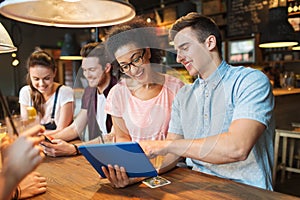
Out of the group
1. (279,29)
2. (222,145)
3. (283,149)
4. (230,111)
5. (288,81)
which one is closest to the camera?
(222,145)

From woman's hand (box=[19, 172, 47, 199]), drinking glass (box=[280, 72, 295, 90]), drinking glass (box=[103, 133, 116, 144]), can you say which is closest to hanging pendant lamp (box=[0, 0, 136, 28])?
drinking glass (box=[103, 133, 116, 144])

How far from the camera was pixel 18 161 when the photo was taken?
0.63 m

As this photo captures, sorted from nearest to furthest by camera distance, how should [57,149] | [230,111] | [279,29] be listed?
[230,111] → [57,149] → [279,29]

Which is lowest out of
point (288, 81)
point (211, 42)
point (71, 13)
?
point (288, 81)

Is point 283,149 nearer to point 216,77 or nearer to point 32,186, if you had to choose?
point 216,77

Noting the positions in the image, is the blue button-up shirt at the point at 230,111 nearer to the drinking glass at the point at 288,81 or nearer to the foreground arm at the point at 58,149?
the foreground arm at the point at 58,149

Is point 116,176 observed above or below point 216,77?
below

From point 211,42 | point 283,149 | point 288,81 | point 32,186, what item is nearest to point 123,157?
point 32,186

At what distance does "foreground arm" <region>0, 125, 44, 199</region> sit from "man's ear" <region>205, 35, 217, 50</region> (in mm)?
945

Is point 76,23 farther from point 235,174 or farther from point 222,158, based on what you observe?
point 235,174

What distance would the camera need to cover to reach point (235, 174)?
1.23m

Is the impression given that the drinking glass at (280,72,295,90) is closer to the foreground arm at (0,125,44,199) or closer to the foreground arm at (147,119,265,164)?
the foreground arm at (147,119,265,164)

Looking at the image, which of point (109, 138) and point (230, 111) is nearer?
point (109, 138)

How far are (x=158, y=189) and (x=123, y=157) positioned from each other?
0.63 feet
